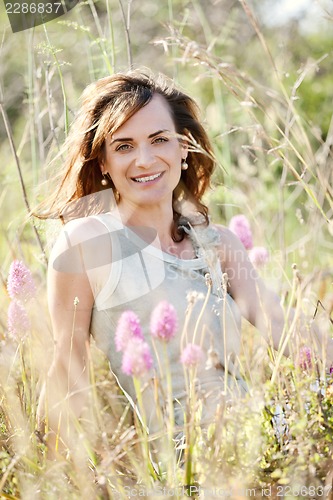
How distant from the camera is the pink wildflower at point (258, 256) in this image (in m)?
2.04

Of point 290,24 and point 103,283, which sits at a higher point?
point 290,24

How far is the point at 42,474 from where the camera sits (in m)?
1.11

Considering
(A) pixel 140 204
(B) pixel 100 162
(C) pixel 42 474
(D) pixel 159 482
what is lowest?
(D) pixel 159 482

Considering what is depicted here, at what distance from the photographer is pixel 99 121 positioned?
1.79 metres

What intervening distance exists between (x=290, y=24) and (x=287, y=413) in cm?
457

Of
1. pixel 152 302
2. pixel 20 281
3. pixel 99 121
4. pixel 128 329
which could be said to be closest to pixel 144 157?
pixel 99 121

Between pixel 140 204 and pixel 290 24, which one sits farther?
pixel 290 24

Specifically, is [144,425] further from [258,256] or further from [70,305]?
[258,256]

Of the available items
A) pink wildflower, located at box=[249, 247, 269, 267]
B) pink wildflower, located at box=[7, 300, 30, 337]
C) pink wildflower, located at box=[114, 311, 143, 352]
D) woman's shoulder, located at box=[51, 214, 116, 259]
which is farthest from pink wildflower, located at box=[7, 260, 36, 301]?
pink wildflower, located at box=[249, 247, 269, 267]

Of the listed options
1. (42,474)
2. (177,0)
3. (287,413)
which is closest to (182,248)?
(287,413)

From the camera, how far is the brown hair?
177cm

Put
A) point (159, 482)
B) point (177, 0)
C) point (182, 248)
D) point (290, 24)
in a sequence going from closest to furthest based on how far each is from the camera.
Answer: point (159, 482)
point (182, 248)
point (177, 0)
point (290, 24)

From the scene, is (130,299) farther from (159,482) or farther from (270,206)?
(270,206)

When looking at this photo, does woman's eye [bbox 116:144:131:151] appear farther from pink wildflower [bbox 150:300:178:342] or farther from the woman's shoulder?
pink wildflower [bbox 150:300:178:342]
